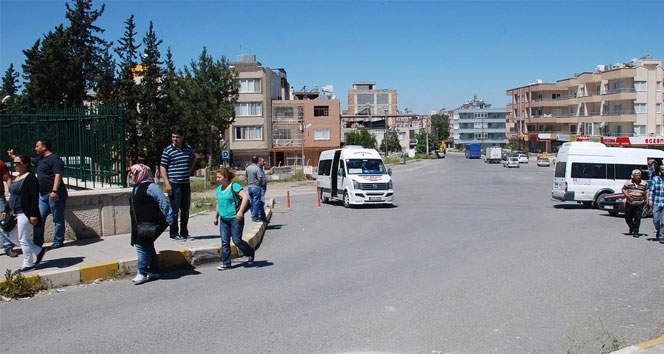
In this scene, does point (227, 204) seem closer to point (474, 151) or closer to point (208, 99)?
point (208, 99)

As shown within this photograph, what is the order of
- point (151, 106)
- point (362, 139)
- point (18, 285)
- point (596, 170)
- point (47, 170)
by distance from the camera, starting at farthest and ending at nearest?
point (362, 139)
point (151, 106)
point (596, 170)
point (47, 170)
point (18, 285)

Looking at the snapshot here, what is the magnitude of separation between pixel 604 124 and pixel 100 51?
68824mm

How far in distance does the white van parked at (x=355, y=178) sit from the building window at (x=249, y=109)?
4708 centimetres

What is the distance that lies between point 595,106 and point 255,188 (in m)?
84.9

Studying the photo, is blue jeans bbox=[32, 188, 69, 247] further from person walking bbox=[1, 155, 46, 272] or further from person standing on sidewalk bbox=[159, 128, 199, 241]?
person standing on sidewalk bbox=[159, 128, 199, 241]

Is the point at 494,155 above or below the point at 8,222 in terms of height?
below

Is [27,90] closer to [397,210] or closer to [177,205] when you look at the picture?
[397,210]

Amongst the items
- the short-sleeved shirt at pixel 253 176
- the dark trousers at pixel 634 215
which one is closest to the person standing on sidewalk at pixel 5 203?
the short-sleeved shirt at pixel 253 176

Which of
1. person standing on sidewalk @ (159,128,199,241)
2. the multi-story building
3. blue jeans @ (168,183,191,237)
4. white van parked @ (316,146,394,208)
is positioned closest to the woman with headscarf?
person standing on sidewalk @ (159,128,199,241)

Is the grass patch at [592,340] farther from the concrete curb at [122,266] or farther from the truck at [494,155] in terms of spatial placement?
the truck at [494,155]

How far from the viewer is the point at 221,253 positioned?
10.2 metres

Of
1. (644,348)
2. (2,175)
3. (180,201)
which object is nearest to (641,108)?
(180,201)

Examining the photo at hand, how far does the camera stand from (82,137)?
1159cm

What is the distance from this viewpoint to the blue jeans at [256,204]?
14.4 metres
